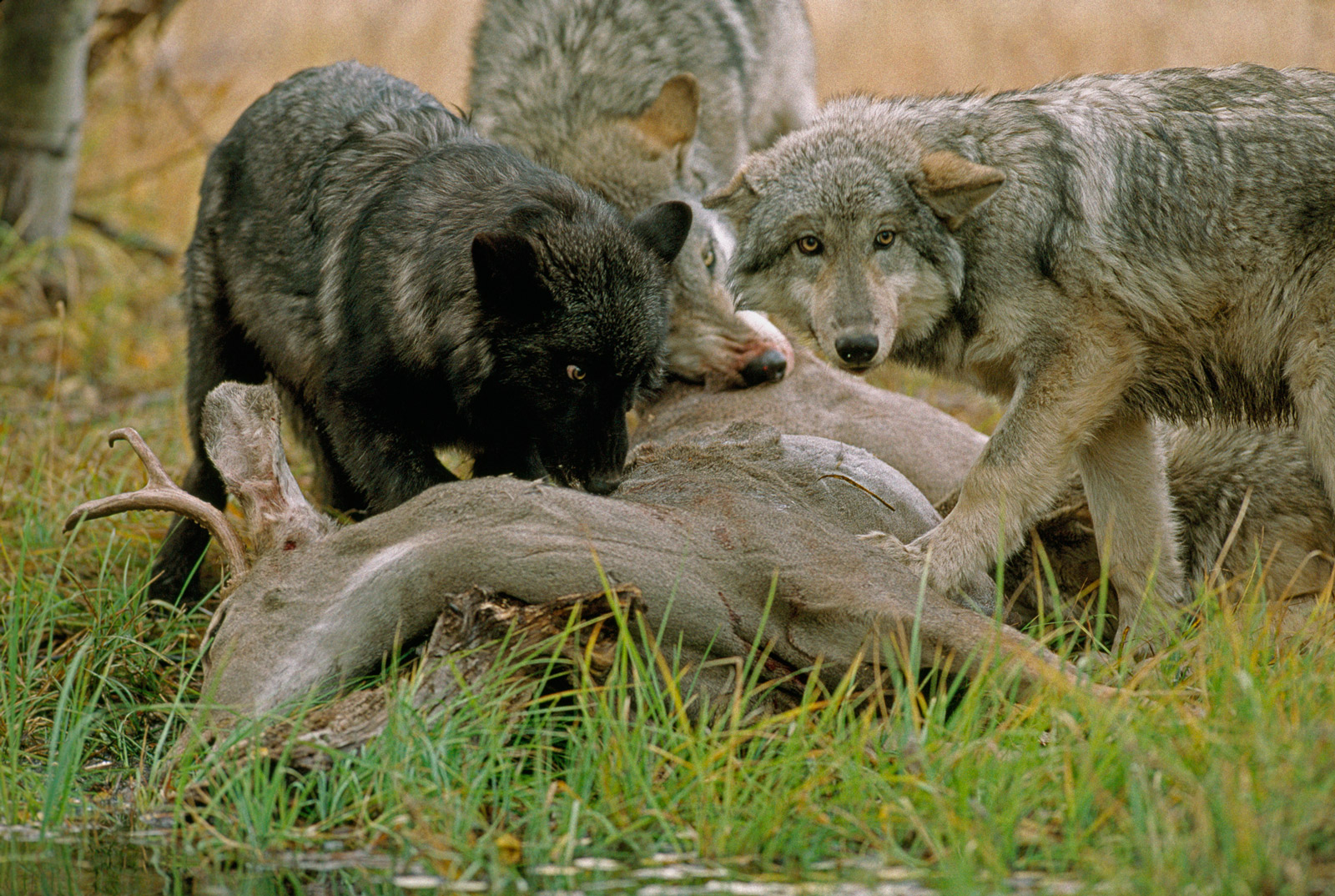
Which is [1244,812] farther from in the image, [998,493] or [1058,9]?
[1058,9]

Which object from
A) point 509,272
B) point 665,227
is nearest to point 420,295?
point 509,272

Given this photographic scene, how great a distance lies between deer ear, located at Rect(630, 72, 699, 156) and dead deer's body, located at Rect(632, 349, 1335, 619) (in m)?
1.83

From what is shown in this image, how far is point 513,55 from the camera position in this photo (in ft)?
24.8

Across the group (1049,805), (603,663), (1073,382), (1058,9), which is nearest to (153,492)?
(603,663)

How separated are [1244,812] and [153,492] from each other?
116 inches

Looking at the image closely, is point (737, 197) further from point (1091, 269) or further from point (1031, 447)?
point (1031, 447)

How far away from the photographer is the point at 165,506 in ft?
11.8

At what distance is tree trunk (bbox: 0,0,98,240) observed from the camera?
7.47 meters

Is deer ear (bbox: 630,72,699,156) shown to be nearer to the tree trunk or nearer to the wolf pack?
the wolf pack

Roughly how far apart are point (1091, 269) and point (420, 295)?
2.26 metres

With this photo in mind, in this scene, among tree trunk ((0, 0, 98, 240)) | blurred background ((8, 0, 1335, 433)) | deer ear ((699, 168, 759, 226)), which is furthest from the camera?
blurred background ((8, 0, 1335, 433))

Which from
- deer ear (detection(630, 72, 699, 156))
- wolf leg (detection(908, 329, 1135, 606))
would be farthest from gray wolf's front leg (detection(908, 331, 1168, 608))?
deer ear (detection(630, 72, 699, 156))

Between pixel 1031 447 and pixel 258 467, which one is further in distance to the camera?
pixel 1031 447

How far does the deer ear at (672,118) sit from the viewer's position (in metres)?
6.80
